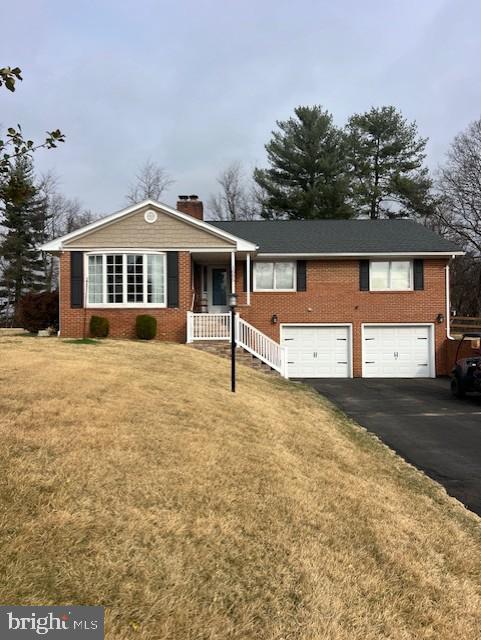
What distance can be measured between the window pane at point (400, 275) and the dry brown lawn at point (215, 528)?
42.5ft

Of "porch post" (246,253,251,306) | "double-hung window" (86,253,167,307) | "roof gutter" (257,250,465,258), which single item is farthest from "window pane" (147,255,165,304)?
"roof gutter" (257,250,465,258)

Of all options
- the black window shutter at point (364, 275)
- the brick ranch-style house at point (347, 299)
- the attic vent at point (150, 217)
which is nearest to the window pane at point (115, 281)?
the attic vent at point (150, 217)

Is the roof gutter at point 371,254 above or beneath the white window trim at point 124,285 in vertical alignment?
above

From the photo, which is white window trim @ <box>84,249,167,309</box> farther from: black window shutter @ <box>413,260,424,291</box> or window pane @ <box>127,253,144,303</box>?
black window shutter @ <box>413,260,424,291</box>

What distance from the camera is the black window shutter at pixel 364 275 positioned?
19.1m

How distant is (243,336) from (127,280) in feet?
13.8

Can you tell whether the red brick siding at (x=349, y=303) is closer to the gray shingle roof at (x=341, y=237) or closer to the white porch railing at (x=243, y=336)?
the gray shingle roof at (x=341, y=237)

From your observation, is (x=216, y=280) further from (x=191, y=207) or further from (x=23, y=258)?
(x=23, y=258)

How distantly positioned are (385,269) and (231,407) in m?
13.0

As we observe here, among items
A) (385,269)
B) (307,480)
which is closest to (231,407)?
(307,480)

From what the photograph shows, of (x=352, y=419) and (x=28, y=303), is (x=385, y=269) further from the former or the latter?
(x=28, y=303)

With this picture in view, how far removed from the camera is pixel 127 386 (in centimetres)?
788

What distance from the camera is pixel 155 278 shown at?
16750mm

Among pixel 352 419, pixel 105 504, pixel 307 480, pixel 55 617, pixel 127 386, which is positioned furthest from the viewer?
pixel 352 419
